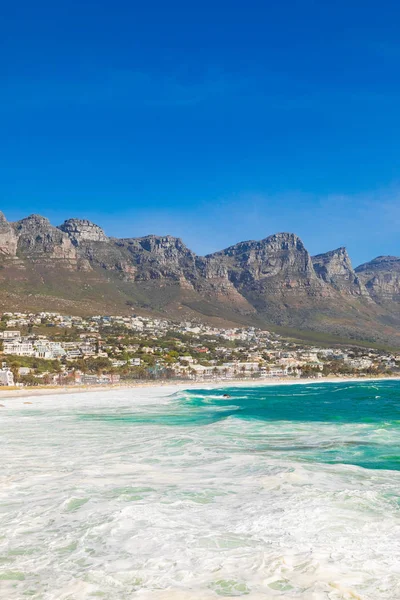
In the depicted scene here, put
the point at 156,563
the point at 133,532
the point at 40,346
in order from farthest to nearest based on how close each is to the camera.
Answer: the point at 40,346 < the point at 133,532 < the point at 156,563

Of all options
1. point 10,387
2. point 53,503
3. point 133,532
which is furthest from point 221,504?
point 10,387

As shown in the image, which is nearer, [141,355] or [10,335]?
[10,335]

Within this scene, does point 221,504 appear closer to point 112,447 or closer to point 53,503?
point 53,503

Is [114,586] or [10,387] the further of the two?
[10,387]

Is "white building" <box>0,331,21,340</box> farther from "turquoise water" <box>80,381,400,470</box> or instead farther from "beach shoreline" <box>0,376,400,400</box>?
"turquoise water" <box>80,381,400,470</box>

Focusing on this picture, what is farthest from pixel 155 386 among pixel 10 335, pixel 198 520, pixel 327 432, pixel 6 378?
→ pixel 198 520

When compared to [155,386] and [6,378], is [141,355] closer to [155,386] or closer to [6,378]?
[155,386]

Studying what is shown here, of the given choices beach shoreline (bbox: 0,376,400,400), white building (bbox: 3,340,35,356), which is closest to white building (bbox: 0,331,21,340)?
white building (bbox: 3,340,35,356)

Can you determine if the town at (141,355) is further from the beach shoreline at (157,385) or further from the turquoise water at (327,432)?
the turquoise water at (327,432)
